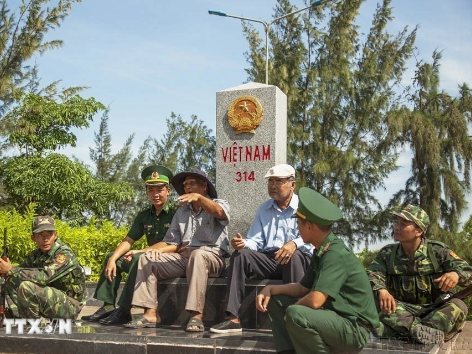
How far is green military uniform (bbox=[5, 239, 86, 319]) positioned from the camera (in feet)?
15.3

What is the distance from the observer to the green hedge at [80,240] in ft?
31.4

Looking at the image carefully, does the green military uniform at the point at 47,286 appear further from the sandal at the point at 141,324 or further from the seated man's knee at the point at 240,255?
the seated man's knee at the point at 240,255

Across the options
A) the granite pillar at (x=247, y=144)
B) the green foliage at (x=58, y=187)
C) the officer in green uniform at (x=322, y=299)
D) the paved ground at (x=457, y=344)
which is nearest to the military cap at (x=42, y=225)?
the paved ground at (x=457, y=344)

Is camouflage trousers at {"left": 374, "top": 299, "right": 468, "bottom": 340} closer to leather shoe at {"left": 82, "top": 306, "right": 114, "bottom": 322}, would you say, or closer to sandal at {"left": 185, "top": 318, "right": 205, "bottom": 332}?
sandal at {"left": 185, "top": 318, "right": 205, "bottom": 332}

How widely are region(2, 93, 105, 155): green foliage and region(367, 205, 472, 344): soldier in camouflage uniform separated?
14.1 meters

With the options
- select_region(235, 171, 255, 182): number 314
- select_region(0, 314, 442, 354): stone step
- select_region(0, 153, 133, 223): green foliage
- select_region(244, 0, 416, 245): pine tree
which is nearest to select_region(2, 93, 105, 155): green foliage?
select_region(0, 153, 133, 223): green foliage

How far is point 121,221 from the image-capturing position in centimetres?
2330

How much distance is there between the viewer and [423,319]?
4.22m

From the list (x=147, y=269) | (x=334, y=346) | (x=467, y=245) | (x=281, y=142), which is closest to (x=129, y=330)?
(x=147, y=269)

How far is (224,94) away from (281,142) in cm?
90

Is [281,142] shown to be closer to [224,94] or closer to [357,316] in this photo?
[224,94]

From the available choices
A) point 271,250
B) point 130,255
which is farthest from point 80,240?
point 271,250

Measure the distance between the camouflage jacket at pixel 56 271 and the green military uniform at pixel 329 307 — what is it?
224 centimetres

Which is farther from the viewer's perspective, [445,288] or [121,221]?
[121,221]
